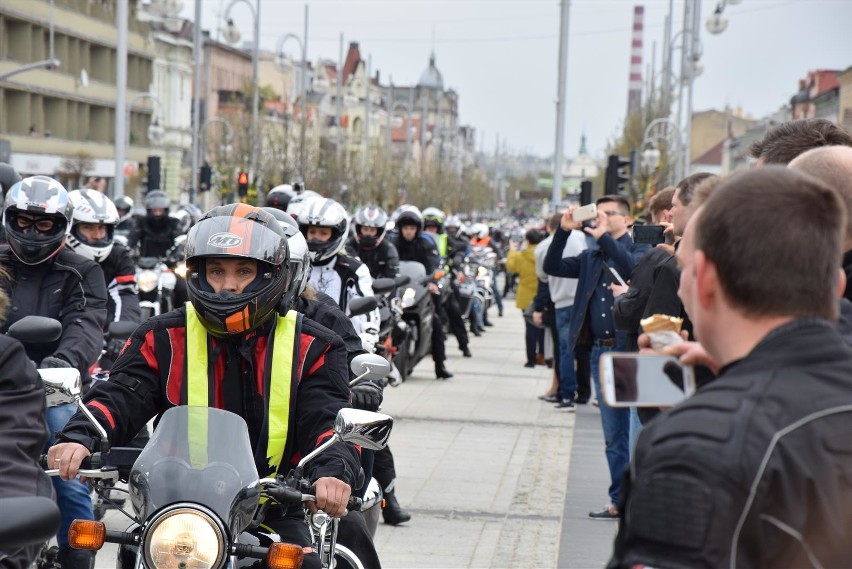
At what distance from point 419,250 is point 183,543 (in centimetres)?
1457

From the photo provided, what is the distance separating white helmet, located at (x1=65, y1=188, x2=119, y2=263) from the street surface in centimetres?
226

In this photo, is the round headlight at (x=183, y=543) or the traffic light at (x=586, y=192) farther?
the traffic light at (x=586, y=192)

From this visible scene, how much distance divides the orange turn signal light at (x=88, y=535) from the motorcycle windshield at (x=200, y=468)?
0.11 meters

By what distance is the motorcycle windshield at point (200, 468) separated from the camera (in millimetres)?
3816

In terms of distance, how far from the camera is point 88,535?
3.90 metres

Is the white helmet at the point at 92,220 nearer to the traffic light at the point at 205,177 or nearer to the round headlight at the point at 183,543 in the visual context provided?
the round headlight at the point at 183,543

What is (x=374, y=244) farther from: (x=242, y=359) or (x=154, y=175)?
(x=154, y=175)

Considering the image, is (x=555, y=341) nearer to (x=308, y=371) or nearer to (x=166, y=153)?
(x=308, y=371)

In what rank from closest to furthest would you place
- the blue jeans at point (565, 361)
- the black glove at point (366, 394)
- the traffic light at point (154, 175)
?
the black glove at point (366, 394) → the blue jeans at point (565, 361) → the traffic light at point (154, 175)

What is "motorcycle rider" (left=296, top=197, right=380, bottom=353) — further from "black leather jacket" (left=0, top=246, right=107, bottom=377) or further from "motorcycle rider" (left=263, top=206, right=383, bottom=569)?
"motorcycle rider" (left=263, top=206, right=383, bottom=569)

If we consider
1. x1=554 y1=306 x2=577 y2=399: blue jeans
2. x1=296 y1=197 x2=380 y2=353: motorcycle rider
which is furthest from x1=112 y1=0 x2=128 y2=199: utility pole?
x1=296 y1=197 x2=380 y2=353: motorcycle rider

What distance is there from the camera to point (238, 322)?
4746 millimetres

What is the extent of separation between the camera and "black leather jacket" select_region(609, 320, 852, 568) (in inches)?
87.4

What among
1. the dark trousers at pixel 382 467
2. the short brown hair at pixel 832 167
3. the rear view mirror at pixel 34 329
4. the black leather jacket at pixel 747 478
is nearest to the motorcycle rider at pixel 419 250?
the dark trousers at pixel 382 467
